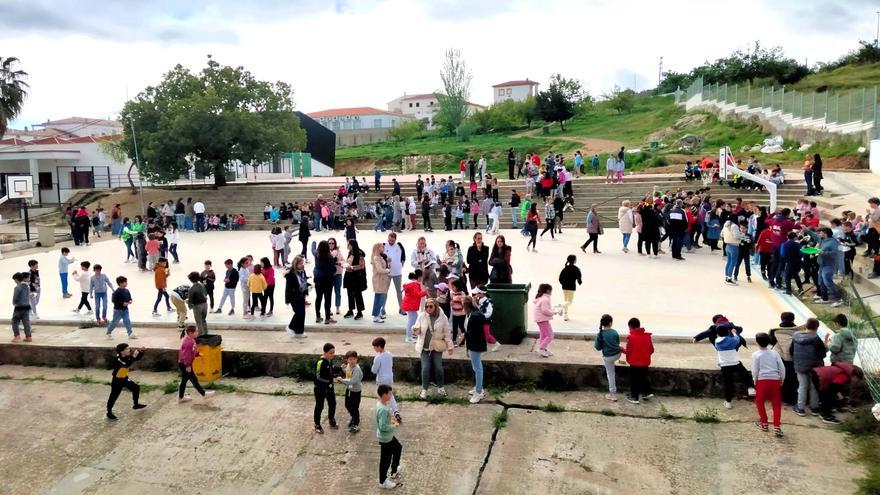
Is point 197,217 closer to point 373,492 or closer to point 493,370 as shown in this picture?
point 493,370

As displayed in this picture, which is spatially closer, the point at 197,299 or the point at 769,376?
the point at 769,376

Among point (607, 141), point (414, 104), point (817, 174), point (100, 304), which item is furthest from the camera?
point (414, 104)

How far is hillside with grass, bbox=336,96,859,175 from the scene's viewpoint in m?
34.5

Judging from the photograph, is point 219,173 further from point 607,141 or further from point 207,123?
point 607,141

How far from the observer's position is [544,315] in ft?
28.9

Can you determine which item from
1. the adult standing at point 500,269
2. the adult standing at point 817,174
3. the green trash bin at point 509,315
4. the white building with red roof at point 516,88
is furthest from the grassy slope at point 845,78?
the white building with red roof at point 516,88

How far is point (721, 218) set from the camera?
54.0 ft

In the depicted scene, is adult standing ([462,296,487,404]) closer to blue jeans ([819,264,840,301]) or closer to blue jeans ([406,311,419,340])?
blue jeans ([406,311,419,340])

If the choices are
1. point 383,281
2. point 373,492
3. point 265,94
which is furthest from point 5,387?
point 265,94

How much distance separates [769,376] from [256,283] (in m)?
8.08

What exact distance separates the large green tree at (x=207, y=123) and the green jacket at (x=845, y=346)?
27.2 m

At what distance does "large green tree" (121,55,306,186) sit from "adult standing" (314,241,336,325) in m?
→ 21.1

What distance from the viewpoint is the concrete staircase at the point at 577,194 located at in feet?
74.2

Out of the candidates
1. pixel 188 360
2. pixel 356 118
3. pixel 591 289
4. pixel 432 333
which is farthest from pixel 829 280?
pixel 356 118
